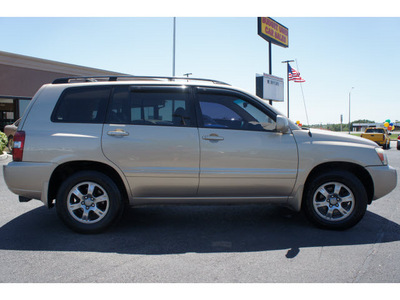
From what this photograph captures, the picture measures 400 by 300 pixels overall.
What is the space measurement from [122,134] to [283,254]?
2.34m

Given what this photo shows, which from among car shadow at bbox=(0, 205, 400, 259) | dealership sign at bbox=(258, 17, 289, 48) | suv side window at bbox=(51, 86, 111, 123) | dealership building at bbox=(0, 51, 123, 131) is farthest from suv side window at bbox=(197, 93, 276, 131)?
dealership building at bbox=(0, 51, 123, 131)

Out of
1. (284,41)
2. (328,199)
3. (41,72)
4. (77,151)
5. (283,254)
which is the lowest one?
(283,254)

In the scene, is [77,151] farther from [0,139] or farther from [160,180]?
[0,139]

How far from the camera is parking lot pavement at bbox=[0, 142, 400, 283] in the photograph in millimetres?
3098

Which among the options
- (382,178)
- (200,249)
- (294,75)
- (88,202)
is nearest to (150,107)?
(88,202)

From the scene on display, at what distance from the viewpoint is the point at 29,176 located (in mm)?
4137

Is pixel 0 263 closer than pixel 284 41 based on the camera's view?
Yes

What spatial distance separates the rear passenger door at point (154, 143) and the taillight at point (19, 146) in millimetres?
990

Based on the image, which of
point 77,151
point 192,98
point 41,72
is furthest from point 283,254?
point 41,72

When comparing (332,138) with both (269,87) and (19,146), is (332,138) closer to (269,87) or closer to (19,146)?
(19,146)

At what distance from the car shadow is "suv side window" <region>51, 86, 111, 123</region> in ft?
4.78

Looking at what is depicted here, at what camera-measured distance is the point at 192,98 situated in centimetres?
439

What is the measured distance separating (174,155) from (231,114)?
3.02 ft

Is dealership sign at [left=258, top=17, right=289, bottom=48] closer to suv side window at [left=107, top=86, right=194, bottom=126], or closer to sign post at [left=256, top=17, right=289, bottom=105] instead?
sign post at [left=256, top=17, right=289, bottom=105]
